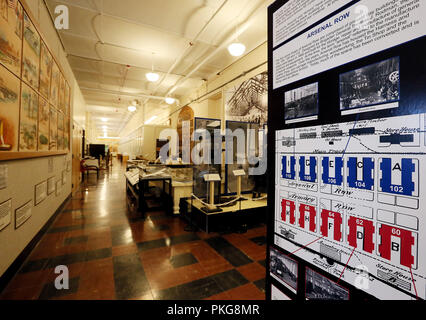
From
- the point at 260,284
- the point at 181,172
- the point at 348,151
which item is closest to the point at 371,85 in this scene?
the point at 348,151

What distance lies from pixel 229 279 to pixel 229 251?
62 cm

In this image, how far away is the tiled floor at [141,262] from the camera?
1.90m

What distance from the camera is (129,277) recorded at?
211 centimetres

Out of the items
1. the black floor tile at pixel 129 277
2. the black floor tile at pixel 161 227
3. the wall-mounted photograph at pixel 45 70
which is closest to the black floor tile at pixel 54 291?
the black floor tile at pixel 129 277

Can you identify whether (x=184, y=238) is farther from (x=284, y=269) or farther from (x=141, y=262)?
(x=284, y=269)

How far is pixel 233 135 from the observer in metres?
4.52

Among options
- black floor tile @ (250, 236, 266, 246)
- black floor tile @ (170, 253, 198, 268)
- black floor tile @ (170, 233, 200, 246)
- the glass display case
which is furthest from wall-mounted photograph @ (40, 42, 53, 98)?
black floor tile @ (250, 236, 266, 246)

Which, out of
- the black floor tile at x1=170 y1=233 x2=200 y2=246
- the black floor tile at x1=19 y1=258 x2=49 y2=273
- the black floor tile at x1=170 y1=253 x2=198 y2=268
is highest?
the black floor tile at x1=170 y1=233 x2=200 y2=246

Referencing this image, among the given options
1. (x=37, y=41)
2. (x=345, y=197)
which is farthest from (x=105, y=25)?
(x=345, y=197)

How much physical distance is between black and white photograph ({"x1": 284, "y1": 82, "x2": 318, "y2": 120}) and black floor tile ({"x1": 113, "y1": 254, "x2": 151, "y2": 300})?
2.01 metres

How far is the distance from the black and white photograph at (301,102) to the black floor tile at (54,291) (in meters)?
2.40

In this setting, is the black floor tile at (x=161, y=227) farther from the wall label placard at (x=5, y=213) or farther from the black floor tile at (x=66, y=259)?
the wall label placard at (x=5, y=213)

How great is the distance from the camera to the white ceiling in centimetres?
371
